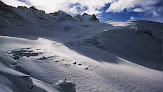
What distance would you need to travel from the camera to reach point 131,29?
2327 centimetres

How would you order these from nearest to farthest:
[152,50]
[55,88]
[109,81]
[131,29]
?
[55,88] < [109,81] < [152,50] < [131,29]

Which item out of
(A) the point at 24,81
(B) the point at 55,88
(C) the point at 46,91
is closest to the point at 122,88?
(B) the point at 55,88

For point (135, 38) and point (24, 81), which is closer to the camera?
point (24, 81)

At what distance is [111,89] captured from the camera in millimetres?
4367

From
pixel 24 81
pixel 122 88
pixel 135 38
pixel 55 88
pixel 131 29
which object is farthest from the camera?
pixel 131 29

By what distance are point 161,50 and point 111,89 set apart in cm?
2163

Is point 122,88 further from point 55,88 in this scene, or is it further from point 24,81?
point 24,81

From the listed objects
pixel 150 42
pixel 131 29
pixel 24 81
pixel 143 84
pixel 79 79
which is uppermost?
pixel 131 29

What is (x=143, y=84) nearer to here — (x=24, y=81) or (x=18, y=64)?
(x=24, y=81)

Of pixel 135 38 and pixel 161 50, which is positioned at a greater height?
pixel 135 38

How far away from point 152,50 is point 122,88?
1949cm

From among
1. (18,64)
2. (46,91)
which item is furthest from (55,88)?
(18,64)

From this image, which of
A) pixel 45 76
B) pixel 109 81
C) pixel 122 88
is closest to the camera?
pixel 45 76

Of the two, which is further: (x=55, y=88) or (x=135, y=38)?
(x=135, y=38)
